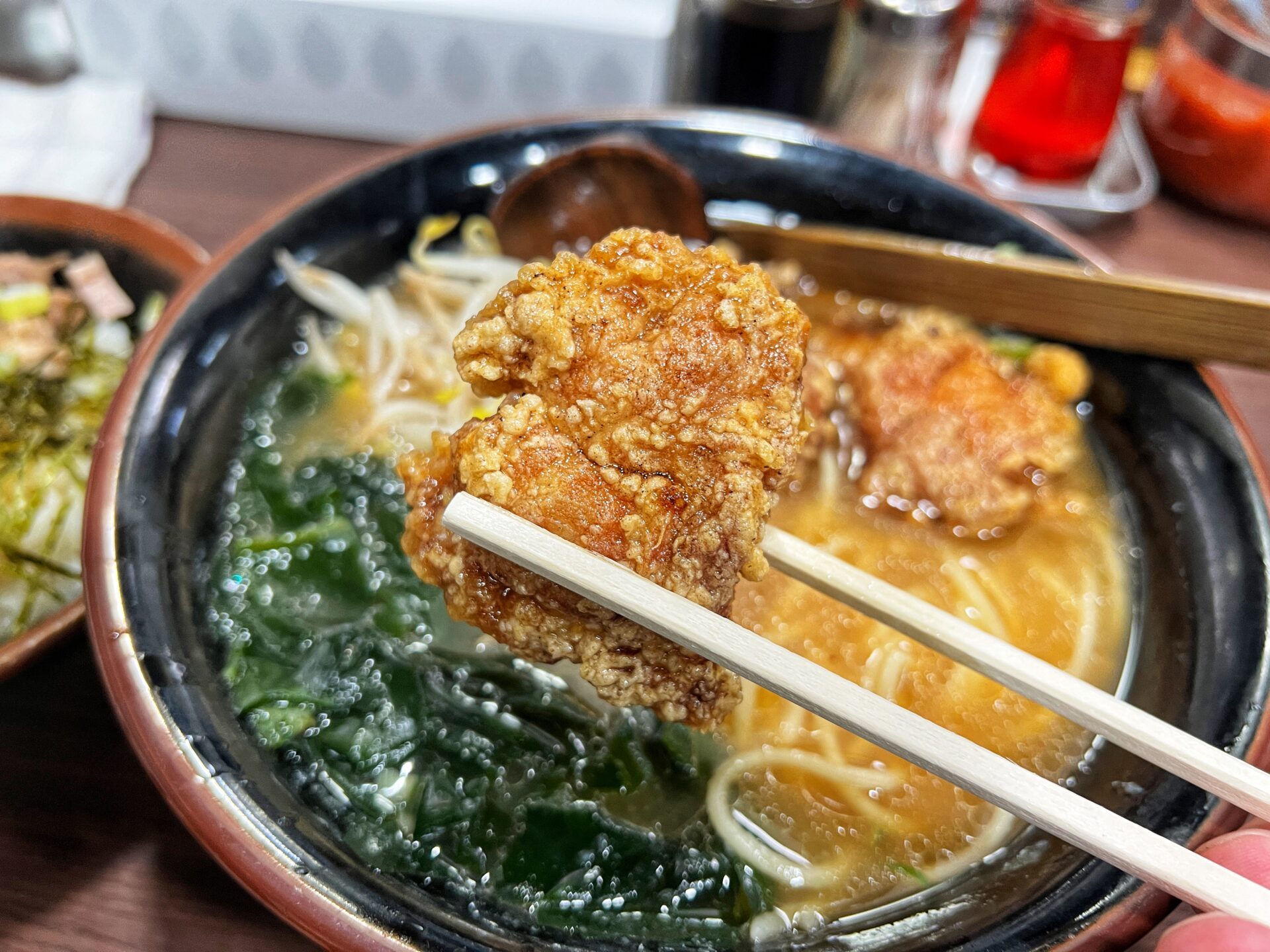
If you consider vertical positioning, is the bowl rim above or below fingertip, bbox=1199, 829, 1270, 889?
above

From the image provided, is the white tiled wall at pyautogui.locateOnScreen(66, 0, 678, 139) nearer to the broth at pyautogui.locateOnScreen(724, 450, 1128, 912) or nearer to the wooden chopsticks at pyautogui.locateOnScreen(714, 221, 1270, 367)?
the wooden chopsticks at pyautogui.locateOnScreen(714, 221, 1270, 367)

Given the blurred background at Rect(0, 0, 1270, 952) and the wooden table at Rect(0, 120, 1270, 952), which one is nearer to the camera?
the wooden table at Rect(0, 120, 1270, 952)

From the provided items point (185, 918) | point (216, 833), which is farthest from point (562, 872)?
point (185, 918)

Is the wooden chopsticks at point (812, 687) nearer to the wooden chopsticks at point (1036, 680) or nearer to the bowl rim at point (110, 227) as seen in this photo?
the wooden chopsticks at point (1036, 680)

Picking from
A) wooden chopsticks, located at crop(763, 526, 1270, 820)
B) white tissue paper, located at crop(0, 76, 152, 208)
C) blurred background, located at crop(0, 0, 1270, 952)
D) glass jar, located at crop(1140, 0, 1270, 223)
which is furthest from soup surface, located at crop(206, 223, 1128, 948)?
glass jar, located at crop(1140, 0, 1270, 223)

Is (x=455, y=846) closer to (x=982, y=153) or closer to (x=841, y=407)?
(x=841, y=407)

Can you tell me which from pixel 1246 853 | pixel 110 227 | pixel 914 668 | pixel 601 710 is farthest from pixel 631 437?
pixel 110 227
